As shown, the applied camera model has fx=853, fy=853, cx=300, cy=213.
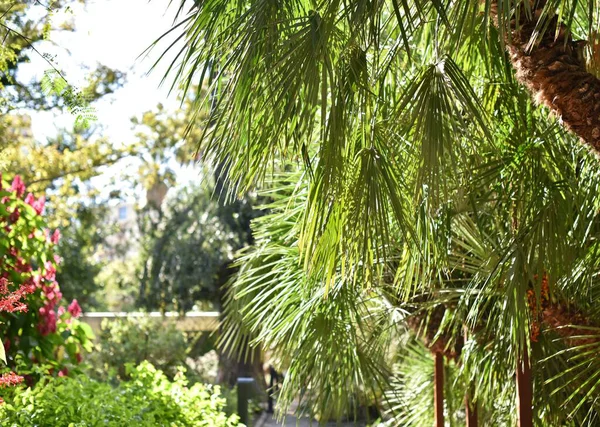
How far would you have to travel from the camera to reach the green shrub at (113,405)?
408 cm

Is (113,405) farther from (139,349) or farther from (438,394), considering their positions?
(139,349)

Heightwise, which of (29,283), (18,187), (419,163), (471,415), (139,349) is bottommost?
(471,415)

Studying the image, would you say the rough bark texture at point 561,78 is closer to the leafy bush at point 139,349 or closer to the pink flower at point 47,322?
the pink flower at point 47,322

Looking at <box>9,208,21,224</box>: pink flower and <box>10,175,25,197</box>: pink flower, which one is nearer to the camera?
<box>9,208,21,224</box>: pink flower

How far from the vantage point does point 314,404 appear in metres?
5.12

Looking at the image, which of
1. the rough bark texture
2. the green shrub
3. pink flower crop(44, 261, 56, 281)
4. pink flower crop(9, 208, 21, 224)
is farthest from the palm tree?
pink flower crop(9, 208, 21, 224)

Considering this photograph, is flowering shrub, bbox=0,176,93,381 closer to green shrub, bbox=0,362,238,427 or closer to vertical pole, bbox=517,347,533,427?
green shrub, bbox=0,362,238,427

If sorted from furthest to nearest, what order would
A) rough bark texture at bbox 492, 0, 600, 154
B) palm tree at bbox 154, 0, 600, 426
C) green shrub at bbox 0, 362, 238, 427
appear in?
green shrub at bbox 0, 362, 238, 427
rough bark texture at bbox 492, 0, 600, 154
palm tree at bbox 154, 0, 600, 426

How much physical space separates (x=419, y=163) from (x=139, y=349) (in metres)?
9.01

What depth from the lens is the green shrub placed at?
4083 mm

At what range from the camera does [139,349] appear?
1169cm

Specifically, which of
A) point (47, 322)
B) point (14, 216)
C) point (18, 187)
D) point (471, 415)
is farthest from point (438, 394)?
point (18, 187)

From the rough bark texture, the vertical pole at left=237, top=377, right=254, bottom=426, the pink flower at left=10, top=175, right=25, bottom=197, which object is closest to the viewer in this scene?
the rough bark texture

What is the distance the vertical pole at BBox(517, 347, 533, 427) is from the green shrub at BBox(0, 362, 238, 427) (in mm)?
1573
